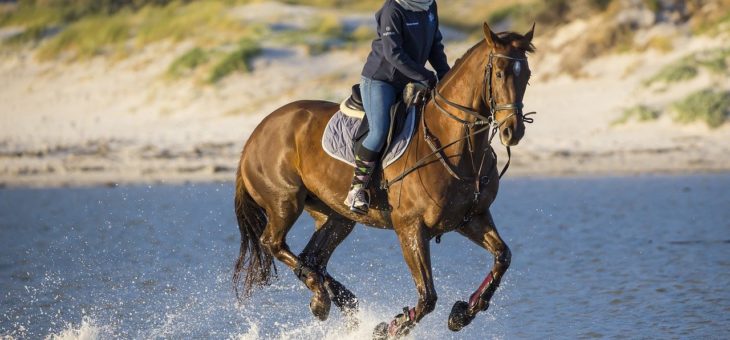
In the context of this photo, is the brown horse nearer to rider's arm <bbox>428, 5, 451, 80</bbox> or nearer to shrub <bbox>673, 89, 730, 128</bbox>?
rider's arm <bbox>428, 5, 451, 80</bbox>

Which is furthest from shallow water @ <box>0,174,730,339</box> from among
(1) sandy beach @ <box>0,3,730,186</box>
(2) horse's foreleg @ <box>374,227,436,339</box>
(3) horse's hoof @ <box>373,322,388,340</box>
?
(2) horse's foreleg @ <box>374,227,436,339</box>

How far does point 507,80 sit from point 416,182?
39.6 inches

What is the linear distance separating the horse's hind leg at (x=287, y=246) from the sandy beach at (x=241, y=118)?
29.3ft

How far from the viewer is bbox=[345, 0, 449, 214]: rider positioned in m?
→ 7.52

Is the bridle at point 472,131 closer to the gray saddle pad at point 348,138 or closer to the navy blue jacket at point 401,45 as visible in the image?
the gray saddle pad at point 348,138

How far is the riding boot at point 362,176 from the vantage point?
7613 mm

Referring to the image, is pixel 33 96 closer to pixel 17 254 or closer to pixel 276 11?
pixel 276 11

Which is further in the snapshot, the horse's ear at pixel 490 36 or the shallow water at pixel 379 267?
the shallow water at pixel 379 267

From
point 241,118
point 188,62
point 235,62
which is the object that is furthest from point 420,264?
point 188,62

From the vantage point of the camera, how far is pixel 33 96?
24.5 m

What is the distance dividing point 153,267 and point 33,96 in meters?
13.5

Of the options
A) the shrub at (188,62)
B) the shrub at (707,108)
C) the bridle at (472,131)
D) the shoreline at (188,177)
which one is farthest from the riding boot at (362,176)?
the shrub at (188,62)

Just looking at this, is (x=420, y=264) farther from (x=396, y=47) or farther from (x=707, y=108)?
(x=707, y=108)

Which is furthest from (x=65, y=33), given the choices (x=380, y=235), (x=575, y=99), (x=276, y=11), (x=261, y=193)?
(x=261, y=193)
